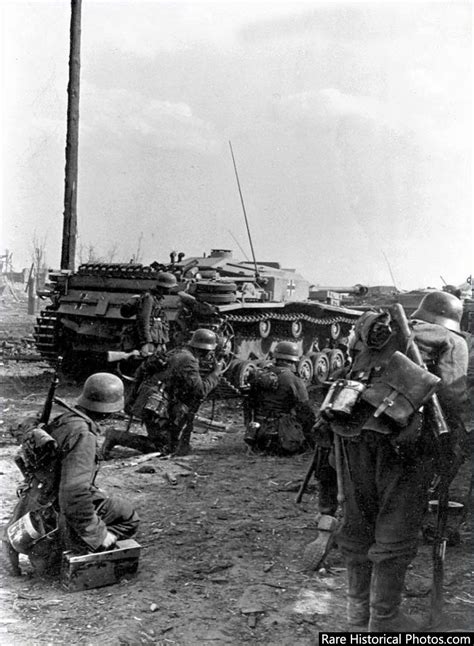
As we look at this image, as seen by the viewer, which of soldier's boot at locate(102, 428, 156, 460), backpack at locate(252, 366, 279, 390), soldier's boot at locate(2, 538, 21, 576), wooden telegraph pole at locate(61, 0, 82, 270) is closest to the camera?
soldier's boot at locate(2, 538, 21, 576)

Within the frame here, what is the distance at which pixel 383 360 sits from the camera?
142 inches

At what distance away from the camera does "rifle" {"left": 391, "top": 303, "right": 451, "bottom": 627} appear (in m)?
3.50

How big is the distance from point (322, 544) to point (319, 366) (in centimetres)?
897

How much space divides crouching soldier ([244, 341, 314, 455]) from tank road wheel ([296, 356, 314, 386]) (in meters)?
4.70

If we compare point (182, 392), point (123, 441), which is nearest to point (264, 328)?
point (182, 392)

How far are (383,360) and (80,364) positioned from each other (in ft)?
33.5

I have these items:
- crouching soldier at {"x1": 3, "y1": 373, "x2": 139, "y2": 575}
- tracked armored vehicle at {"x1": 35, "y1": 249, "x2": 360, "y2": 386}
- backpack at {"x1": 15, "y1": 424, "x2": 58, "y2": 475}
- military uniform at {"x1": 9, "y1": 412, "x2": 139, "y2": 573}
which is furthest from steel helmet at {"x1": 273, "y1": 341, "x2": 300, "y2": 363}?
backpack at {"x1": 15, "y1": 424, "x2": 58, "y2": 475}

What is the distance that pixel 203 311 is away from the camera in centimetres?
1111

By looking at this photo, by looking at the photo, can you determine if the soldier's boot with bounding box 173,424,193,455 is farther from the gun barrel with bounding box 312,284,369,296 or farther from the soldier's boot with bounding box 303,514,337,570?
the gun barrel with bounding box 312,284,369,296

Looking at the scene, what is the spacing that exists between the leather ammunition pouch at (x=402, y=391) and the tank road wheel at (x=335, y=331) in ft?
37.7

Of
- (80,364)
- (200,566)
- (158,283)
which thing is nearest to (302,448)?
(200,566)

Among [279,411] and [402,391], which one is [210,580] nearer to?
[402,391]

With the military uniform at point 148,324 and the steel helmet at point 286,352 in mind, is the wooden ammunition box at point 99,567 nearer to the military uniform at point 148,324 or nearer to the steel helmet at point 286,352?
the steel helmet at point 286,352

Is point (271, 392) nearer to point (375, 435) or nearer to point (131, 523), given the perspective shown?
point (131, 523)
